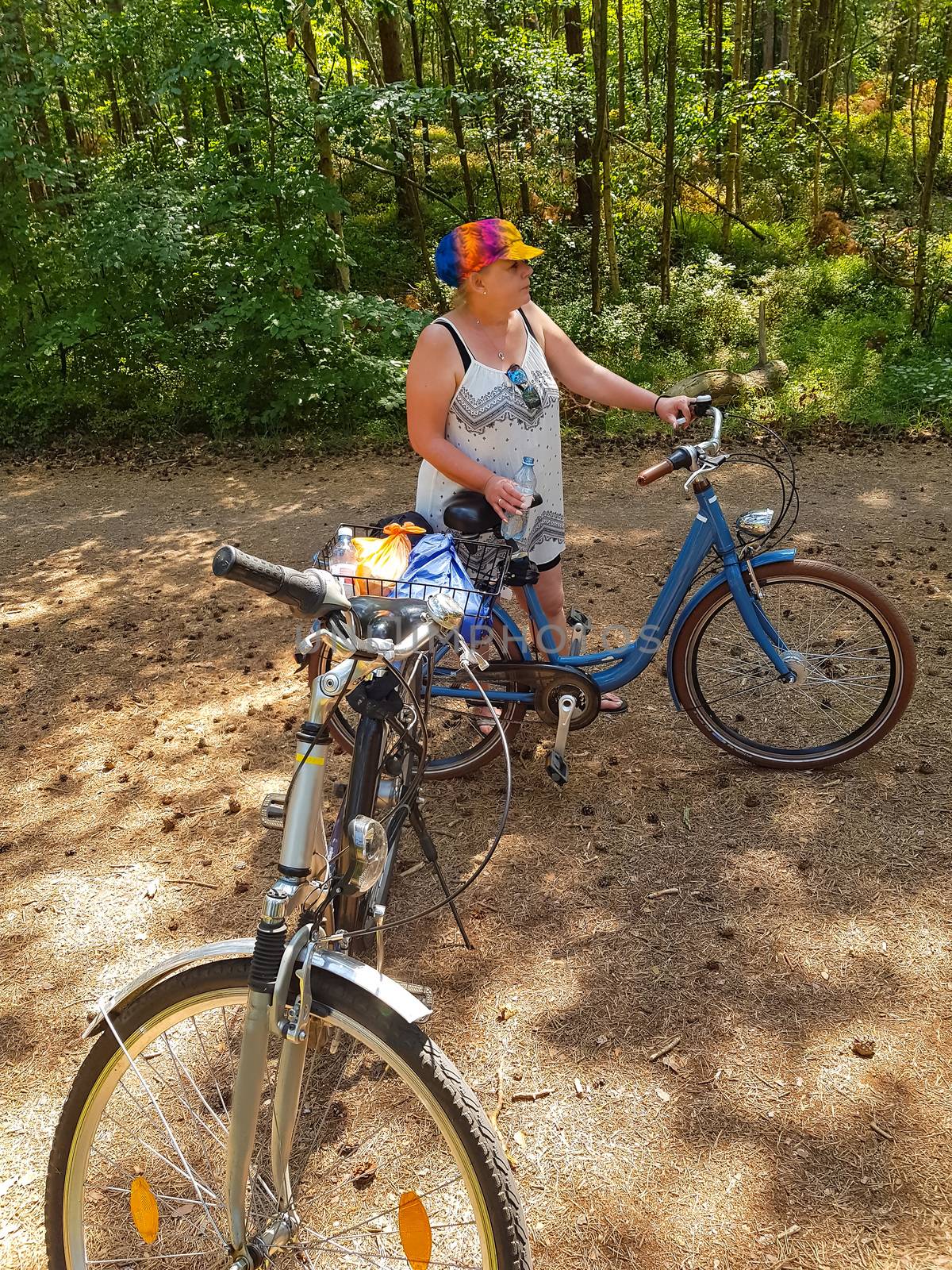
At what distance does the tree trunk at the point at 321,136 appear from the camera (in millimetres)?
8023

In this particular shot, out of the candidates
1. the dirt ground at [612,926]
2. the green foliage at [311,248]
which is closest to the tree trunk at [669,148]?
the green foliage at [311,248]

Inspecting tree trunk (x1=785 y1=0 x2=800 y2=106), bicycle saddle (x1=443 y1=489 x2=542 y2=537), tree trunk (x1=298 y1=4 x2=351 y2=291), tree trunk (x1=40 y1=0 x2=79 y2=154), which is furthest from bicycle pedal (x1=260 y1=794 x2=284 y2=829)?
tree trunk (x1=785 y1=0 x2=800 y2=106)

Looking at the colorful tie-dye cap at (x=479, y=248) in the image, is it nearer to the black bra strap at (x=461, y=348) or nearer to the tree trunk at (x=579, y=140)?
the black bra strap at (x=461, y=348)

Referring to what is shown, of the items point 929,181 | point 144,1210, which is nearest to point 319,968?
point 144,1210

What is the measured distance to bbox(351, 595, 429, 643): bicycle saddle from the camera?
62.0 inches

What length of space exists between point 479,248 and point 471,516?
83 centimetres

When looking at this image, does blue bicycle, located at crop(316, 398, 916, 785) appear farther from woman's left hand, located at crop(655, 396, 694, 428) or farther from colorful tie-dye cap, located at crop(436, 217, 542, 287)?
colorful tie-dye cap, located at crop(436, 217, 542, 287)

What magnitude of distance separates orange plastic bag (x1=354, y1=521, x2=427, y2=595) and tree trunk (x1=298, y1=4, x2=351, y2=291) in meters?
6.79

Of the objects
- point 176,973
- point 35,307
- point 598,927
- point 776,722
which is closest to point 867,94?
point 35,307

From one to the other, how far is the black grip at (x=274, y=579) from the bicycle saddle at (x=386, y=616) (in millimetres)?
71

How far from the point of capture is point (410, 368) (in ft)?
10.1

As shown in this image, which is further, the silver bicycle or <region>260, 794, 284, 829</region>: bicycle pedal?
<region>260, 794, 284, 829</region>: bicycle pedal

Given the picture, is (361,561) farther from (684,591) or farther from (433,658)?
(684,591)

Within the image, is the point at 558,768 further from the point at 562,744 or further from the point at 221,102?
the point at 221,102
